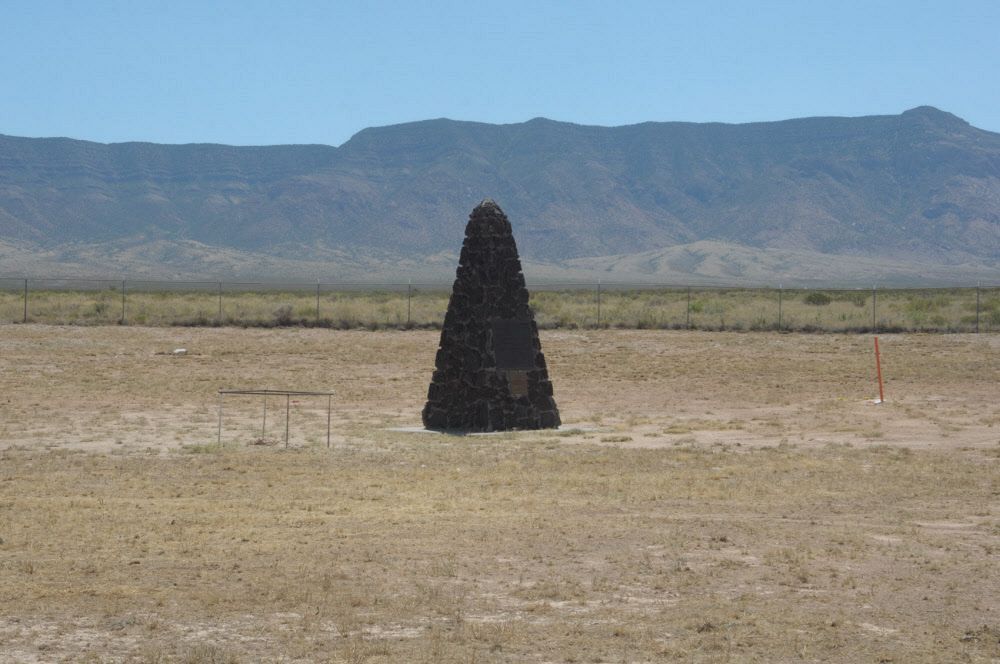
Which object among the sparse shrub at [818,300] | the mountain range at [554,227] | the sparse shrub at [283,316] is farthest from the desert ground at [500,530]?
the mountain range at [554,227]

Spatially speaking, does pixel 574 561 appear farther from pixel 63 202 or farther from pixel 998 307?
pixel 63 202

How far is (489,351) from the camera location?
21.1 meters

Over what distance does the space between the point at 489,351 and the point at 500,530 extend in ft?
28.3

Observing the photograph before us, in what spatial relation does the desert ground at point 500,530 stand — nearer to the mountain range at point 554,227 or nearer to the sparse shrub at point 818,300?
the sparse shrub at point 818,300

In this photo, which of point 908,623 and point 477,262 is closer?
point 908,623

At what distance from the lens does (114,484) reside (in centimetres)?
1540

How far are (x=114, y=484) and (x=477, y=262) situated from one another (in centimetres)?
800

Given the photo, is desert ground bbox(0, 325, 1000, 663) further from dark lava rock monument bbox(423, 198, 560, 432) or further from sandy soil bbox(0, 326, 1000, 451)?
dark lava rock monument bbox(423, 198, 560, 432)

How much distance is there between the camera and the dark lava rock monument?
21.3 meters

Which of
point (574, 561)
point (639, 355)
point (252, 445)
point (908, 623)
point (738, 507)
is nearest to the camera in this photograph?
point (908, 623)

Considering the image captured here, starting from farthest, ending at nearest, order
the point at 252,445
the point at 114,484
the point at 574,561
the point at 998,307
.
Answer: the point at 998,307 → the point at 252,445 → the point at 114,484 → the point at 574,561

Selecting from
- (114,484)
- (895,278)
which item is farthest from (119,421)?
(895,278)

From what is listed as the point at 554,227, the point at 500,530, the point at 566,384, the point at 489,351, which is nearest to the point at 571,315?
the point at 566,384

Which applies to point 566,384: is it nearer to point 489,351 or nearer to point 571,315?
point 489,351
